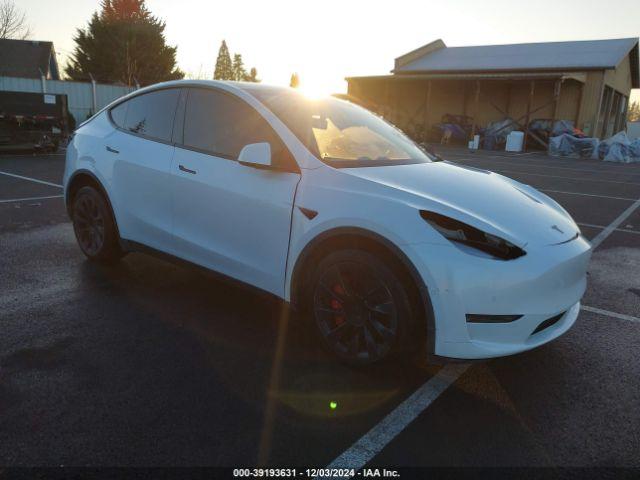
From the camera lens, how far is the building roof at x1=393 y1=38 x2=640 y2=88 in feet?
101

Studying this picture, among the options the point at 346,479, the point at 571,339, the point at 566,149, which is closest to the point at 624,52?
the point at 566,149

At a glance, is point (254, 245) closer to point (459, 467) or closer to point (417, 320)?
point (417, 320)

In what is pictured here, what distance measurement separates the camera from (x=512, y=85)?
106 feet

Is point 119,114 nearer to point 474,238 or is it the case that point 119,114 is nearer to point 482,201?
point 482,201

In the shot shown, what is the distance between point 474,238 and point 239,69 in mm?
108432

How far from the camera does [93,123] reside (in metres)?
4.65

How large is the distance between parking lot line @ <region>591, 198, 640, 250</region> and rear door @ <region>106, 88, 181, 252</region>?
525cm

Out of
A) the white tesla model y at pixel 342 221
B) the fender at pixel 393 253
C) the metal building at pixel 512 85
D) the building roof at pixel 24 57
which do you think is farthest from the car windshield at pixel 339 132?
the building roof at pixel 24 57

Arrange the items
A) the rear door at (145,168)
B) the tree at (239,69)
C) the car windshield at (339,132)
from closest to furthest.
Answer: the car windshield at (339,132) → the rear door at (145,168) → the tree at (239,69)

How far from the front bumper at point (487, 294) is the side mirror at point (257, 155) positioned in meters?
1.06

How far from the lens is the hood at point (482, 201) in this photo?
8.70 feet

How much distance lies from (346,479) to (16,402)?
171cm

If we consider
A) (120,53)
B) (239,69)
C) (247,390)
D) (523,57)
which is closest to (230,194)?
(247,390)

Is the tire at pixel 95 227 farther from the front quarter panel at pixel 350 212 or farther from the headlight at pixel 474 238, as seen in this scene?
the headlight at pixel 474 238
